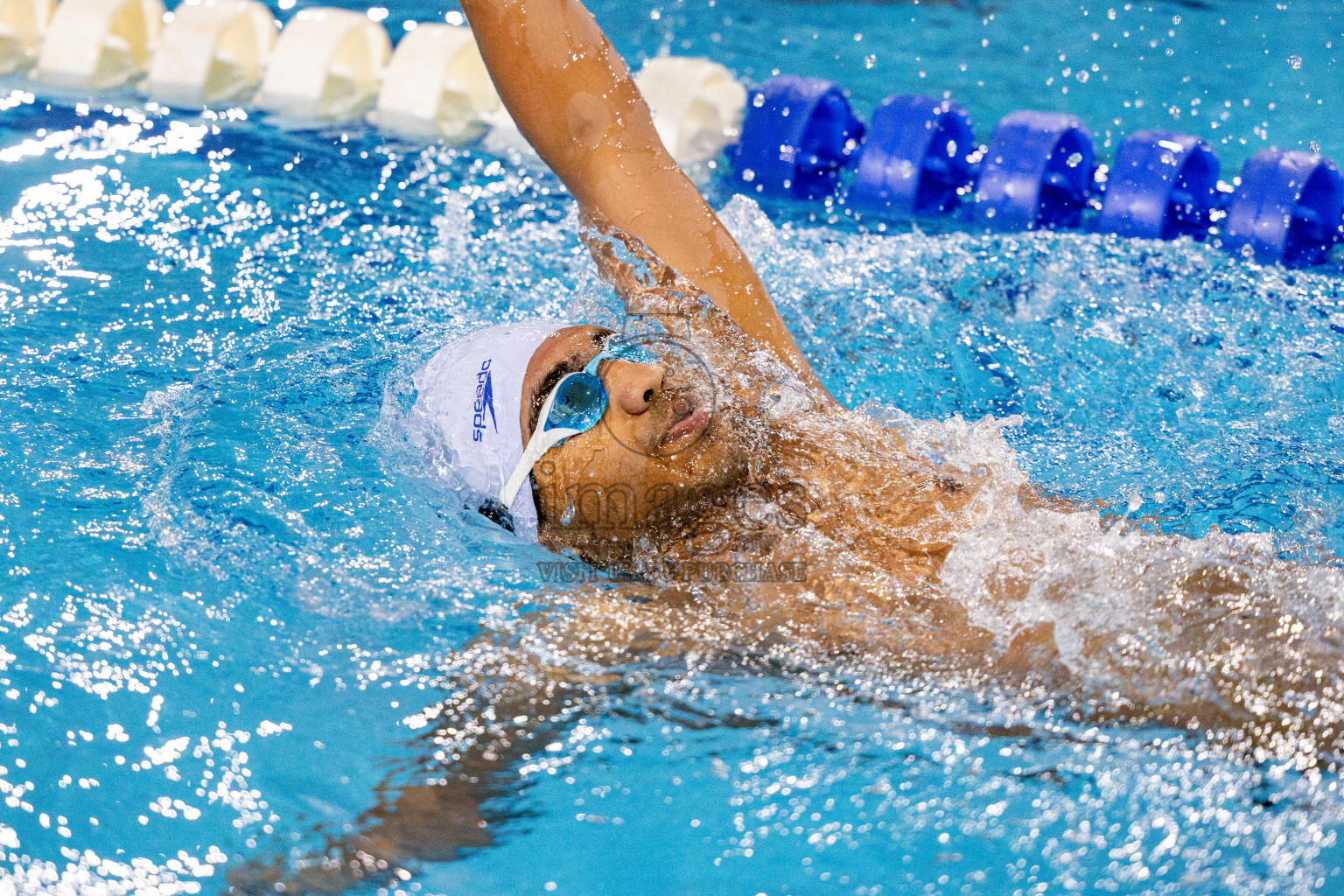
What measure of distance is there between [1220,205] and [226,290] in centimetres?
304

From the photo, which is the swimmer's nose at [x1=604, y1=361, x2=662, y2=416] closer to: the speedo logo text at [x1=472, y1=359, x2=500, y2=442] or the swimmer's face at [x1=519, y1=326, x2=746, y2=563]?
the swimmer's face at [x1=519, y1=326, x2=746, y2=563]

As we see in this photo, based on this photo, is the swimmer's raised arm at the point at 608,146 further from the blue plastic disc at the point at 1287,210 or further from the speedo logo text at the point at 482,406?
the blue plastic disc at the point at 1287,210

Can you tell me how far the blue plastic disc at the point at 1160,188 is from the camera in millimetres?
3617

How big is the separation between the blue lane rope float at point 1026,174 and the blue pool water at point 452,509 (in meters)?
0.15

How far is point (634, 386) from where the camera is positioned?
2.02 meters

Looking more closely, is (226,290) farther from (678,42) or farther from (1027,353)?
(678,42)

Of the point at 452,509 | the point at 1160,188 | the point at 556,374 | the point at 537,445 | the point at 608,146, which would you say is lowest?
the point at 452,509

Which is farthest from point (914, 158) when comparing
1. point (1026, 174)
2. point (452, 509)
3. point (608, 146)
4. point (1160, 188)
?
point (452, 509)

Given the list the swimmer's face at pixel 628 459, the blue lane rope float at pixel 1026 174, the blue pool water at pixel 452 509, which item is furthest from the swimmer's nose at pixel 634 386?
the blue lane rope float at pixel 1026 174

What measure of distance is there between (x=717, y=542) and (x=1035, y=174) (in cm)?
223

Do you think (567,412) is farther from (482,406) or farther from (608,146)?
(608,146)

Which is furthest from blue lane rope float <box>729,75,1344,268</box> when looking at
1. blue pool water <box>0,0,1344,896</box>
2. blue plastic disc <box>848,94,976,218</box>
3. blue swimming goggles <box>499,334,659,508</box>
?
blue swimming goggles <box>499,334,659,508</box>

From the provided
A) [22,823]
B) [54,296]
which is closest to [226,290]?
[54,296]

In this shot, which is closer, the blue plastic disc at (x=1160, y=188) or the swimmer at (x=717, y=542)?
the swimmer at (x=717, y=542)
